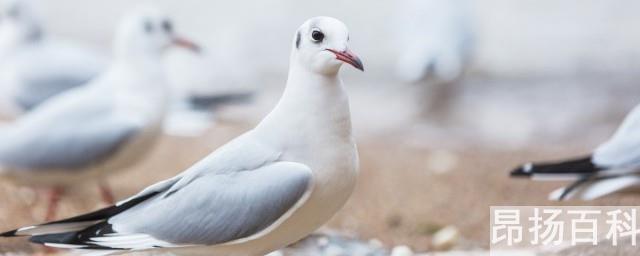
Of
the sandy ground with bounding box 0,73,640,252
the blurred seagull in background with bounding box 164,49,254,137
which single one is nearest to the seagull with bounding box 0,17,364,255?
the sandy ground with bounding box 0,73,640,252

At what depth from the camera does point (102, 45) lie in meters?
7.44

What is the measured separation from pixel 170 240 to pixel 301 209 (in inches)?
9.9

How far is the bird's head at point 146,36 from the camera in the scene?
3.36 metres

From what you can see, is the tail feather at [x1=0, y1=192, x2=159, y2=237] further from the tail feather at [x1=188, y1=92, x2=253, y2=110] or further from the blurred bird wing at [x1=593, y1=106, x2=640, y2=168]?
the tail feather at [x1=188, y1=92, x2=253, y2=110]

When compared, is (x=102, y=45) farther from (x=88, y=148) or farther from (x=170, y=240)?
(x=170, y=240)

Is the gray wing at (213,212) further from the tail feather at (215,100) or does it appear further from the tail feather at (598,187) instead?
the tail feather at (215,100)

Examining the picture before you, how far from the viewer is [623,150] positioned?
9.16ft

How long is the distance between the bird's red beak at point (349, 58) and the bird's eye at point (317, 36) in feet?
0.10

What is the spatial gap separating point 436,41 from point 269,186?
2.81 metres

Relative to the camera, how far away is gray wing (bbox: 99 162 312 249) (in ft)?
6.68

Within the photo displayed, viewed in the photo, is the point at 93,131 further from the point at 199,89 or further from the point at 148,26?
the point at 199,89

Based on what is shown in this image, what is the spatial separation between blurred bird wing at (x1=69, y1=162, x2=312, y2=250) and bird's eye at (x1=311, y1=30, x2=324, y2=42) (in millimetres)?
223

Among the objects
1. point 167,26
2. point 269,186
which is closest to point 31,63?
point 167,26

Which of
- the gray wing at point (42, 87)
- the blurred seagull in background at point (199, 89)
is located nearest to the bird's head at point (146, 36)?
the blurred seagull in background at point (199, 89)
